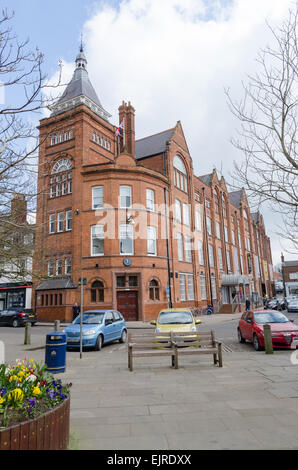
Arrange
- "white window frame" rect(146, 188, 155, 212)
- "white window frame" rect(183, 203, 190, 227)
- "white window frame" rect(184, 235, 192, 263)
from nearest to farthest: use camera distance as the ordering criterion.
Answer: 1. "white window frame" rect(146, 188, 155, 212)
2. "white window frame" rect(184, 235, 192, 263)
3. "white window frame" rect(183, 203, 190, 227)

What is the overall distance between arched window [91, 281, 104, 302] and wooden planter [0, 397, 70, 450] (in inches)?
876

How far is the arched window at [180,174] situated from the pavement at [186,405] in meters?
25.9

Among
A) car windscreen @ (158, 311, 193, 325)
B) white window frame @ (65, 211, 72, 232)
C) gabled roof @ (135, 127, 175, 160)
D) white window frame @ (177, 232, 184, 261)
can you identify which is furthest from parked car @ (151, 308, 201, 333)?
gabled roof @ (135, 127, 175, 160)

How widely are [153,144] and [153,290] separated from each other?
55.2 feet

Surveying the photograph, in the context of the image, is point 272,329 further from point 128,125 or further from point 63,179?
point 128,125

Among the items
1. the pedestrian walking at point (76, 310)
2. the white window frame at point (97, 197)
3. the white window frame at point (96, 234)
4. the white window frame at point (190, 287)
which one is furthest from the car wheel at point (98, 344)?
the white window frame at point (190, 287)

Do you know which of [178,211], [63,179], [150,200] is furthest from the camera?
[178,211]

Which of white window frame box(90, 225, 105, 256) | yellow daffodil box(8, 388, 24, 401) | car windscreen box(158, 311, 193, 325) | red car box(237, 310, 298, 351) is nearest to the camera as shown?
yellow daffodil box(8, 388, 24, 401)

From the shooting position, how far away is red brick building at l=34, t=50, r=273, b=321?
26.0 meters

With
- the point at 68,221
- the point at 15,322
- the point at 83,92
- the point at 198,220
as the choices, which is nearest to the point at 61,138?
the point at 83,92

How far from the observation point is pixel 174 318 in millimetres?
12188

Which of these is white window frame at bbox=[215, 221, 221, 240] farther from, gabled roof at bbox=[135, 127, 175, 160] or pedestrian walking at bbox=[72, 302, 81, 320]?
pedestrian walking at bbox=[72, 302, 81, 320]

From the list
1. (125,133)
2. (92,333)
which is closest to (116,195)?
(125,133)
